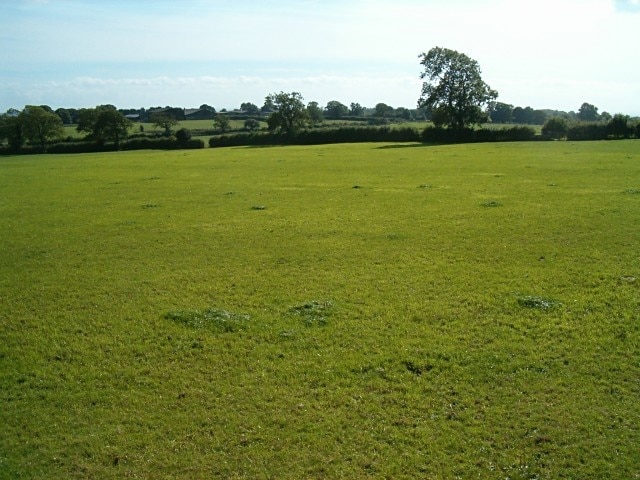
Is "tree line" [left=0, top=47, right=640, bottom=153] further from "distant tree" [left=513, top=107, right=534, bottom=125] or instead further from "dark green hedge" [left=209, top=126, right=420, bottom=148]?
"distant tree" [left=513, top=107, right=534, bottom=125]

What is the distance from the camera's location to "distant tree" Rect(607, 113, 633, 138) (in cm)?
7569

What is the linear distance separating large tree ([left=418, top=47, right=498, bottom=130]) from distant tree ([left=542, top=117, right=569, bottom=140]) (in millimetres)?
9878

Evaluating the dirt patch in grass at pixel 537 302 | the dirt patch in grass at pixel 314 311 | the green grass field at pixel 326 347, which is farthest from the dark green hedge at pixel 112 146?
the dirt patch in grass at pixel 537 302

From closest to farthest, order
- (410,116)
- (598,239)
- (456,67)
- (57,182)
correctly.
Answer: (598,239) < (57,182) < (456,67) < (410,116)

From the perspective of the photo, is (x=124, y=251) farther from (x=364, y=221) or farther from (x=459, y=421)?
(x=459, y=421)

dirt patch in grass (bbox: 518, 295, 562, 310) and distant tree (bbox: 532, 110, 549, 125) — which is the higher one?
distant tree (bbox: 532, 110, 549, 125)

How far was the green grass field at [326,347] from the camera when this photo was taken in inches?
260

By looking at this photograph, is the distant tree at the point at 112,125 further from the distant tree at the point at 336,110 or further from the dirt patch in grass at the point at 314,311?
the dirt patch in grass at the point at 314,311

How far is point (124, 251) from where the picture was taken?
1644 centimetres

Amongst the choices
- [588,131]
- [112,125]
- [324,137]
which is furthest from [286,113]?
[588,131]

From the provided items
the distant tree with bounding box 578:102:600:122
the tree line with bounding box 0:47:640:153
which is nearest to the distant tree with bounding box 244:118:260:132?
the tree line with bounding box 0:47:640:153

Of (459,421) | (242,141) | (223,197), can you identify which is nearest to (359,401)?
(459,421)

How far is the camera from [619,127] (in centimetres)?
7619

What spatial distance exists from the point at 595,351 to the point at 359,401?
4.30 meters
